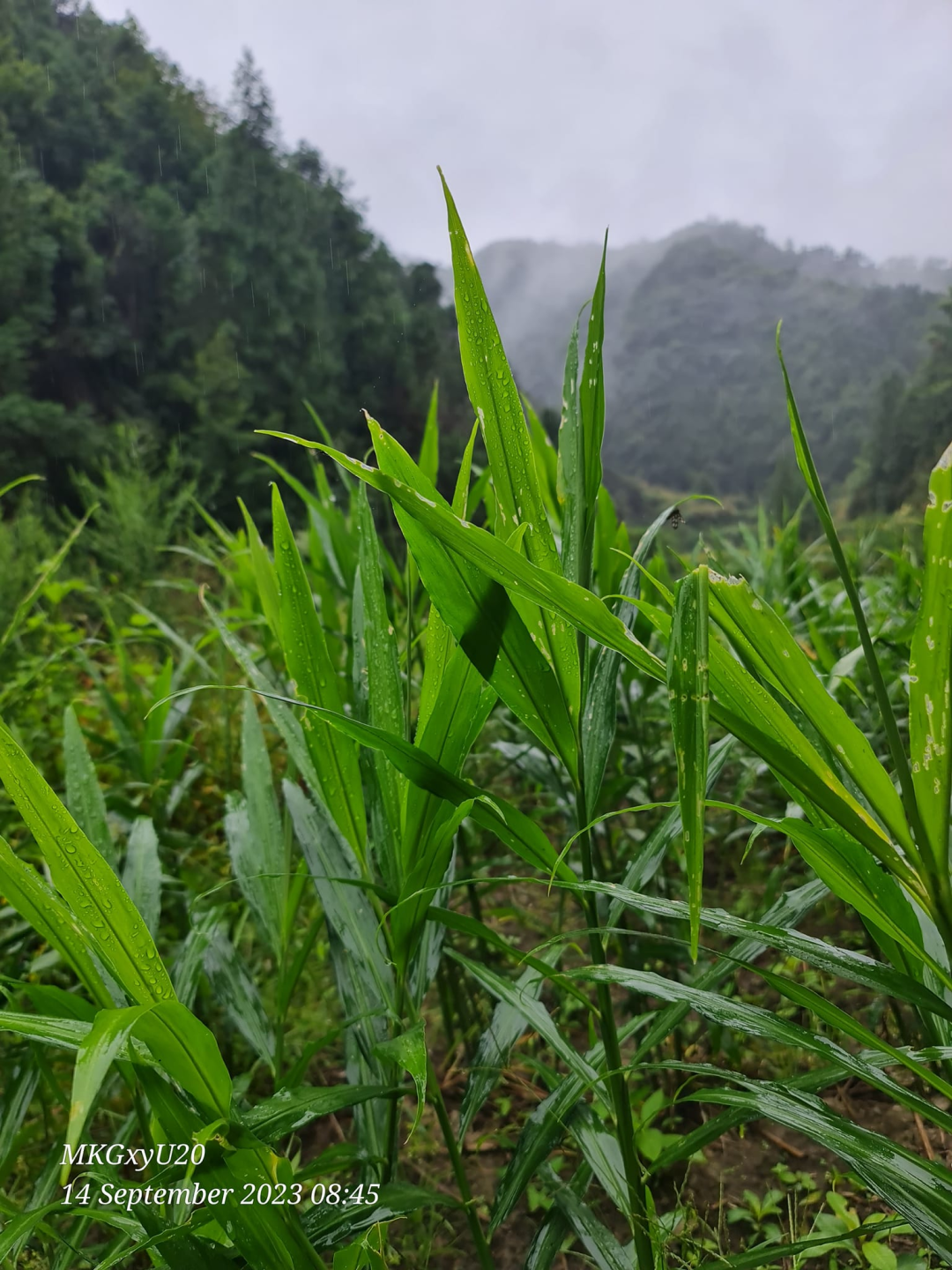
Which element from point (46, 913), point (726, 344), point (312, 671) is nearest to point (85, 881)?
point (46, 913)

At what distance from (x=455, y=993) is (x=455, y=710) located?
547 mm

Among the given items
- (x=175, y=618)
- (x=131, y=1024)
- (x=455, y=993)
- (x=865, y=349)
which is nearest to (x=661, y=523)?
(x=131, y=1024)

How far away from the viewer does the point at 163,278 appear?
36.6 ft

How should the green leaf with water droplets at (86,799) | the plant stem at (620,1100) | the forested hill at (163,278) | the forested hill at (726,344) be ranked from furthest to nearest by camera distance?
the forested hill at (726,344)
the forested hill at (163,278)
the green leaf with water droplets at (86,799)
the plant stem at (620,1100)

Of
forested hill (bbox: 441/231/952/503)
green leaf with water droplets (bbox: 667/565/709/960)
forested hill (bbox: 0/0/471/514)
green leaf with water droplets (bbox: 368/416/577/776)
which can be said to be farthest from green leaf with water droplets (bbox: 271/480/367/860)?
forested hill (bbox: 441/231/952/503)

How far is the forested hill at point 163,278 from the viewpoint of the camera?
860 cm

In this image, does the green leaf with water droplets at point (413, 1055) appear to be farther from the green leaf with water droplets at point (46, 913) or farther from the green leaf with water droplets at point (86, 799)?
the green leaf with water droplets at point (86, 799)

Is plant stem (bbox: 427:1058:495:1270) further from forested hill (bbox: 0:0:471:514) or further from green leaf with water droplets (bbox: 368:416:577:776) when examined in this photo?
forested hill (bbox: 0:0:471:514)

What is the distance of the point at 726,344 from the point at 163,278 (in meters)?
14.6

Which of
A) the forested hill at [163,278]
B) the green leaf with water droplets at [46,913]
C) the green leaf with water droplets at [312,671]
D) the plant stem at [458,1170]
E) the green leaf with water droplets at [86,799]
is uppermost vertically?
the forested hill at [163,278]

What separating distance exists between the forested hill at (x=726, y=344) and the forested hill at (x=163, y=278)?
97.4 inches

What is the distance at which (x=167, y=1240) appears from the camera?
12.7 inches

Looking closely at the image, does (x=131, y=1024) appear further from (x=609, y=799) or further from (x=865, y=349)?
(x=865, y=349)

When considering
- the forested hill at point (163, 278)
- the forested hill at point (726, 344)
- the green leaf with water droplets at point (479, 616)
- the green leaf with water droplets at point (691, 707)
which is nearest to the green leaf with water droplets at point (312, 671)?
the green leaf with water droplets at point (479, 616)
